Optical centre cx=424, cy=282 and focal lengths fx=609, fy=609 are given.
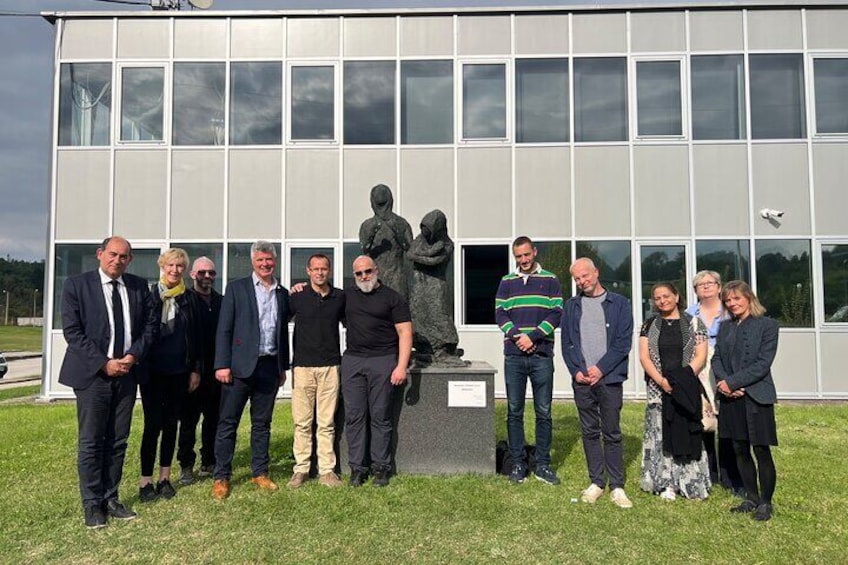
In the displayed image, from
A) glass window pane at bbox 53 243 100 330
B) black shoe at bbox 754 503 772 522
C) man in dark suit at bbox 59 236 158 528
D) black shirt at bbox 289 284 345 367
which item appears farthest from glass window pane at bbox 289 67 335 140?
black shoe at bbox 754 503 772 522

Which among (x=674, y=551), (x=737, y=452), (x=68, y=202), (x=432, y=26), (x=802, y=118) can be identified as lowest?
(x=674, y=551)

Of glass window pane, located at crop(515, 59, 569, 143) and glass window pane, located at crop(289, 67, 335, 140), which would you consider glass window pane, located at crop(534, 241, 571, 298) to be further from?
glass window pane, located at crop(289, 67, 335, 140)

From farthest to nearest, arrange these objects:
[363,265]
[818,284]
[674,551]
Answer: [818,284] → [363,265] → [674,551]

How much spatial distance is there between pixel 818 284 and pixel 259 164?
1042 cm

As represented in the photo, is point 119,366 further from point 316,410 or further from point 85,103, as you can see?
point 85,103

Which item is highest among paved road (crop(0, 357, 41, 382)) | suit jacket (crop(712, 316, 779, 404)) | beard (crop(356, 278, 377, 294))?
beard (crop(356, 278, 377, 294))

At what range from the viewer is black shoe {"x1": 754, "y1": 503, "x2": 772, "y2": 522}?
4.48 meters

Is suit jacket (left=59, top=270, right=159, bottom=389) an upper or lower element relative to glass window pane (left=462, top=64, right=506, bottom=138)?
lower

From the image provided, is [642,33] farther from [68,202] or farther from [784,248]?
[68,202]

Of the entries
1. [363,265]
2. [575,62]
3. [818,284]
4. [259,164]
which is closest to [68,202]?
[259,164]

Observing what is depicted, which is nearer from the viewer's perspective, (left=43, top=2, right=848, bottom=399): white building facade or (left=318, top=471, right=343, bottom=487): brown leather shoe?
(left=318, top=471, right=343, bottom=487): brown leather shoe

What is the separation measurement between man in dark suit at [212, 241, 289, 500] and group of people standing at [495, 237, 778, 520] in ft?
6.47

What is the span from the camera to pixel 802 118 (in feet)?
36.6

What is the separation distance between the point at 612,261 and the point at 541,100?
330cm
